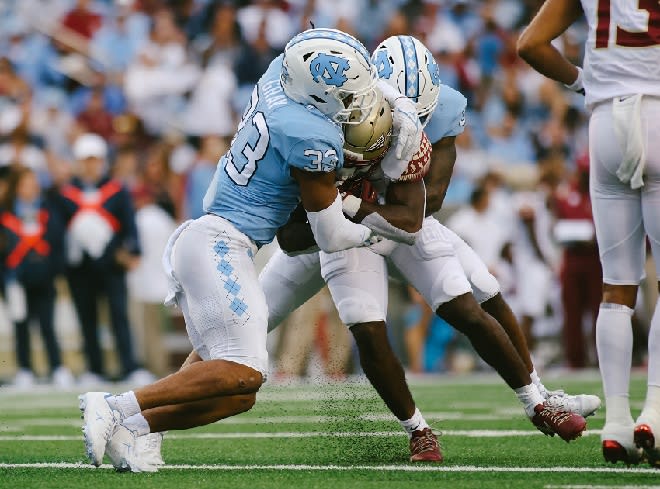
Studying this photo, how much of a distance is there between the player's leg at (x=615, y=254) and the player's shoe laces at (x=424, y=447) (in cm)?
72

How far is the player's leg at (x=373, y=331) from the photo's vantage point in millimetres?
5355

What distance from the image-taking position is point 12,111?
43.7 ft

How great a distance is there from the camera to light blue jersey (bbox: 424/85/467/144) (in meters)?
5.61

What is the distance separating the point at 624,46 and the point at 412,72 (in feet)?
3.06

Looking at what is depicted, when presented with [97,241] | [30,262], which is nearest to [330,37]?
[97,241]

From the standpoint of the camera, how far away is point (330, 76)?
184 inches

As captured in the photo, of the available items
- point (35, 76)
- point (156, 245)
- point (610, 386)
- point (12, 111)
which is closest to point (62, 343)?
point (156, 245)

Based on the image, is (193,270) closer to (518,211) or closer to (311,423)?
(311,423)

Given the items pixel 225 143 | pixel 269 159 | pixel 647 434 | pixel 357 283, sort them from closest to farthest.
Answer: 1. pixel 647 434
2. pixel 269 159
3. pixel 357 283
4. pixel 225 143

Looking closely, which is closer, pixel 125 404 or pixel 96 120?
pixel 125 404

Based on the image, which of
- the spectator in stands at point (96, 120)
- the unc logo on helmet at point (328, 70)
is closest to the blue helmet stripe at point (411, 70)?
the unc logo on helmet at point (328, 70)

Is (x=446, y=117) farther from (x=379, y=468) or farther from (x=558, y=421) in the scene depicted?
(x=379, y=468)

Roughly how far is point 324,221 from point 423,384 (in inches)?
216

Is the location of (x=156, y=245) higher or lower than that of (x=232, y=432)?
higher
